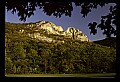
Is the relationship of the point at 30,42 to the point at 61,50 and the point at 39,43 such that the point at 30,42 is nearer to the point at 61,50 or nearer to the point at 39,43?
the point at 39,43

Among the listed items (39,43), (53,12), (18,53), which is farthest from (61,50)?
(53,12)

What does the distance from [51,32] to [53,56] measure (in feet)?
7.46

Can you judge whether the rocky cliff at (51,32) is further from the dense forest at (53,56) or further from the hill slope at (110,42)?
the hill slope at (110,42)

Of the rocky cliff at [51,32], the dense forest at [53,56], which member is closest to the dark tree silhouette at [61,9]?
the dense forest at [53,56]

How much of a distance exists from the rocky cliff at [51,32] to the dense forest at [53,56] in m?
0.51

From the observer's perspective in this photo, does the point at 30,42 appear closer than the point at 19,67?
No

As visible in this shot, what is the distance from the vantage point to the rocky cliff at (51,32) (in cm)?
1428

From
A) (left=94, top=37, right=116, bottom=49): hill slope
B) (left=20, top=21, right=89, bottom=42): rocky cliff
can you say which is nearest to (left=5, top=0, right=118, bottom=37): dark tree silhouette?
(left=94, top=37, right=116, bottom=49): hill slope

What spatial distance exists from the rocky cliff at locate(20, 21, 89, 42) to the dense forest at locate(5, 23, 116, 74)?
51 centimetres

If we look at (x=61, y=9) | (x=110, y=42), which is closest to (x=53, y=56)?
(x=110, y=42)

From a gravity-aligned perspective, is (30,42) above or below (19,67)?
above
